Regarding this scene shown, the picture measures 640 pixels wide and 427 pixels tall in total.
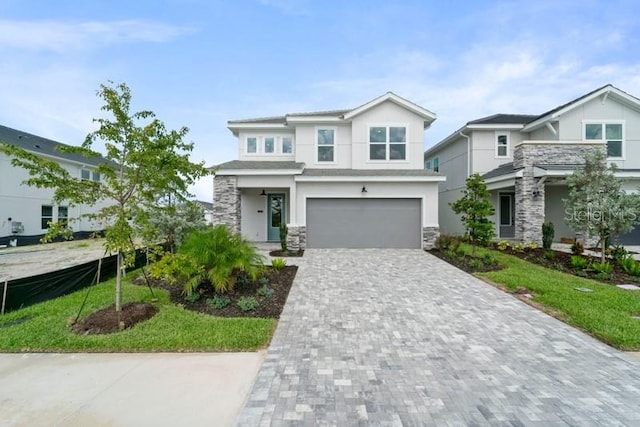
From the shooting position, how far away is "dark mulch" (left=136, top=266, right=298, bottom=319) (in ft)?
18.6

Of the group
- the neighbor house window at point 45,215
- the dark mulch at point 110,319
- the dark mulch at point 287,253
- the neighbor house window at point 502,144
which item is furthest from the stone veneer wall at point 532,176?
the neighbor house window at point 45,215

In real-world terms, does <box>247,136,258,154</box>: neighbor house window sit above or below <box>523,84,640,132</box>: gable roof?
below

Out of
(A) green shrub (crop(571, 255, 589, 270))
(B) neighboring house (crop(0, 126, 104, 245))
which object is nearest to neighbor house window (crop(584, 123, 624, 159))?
(A) green shrub (crop(571, 255, 589, 270))

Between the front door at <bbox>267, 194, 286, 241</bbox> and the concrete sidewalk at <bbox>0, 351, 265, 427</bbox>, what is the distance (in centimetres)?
1175

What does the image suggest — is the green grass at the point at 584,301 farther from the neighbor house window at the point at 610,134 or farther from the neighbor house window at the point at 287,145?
the neighbor house window at the point at 287,145

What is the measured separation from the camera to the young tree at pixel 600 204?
8.76 meters

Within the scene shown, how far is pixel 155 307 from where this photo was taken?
5863mm

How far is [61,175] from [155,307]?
9.55 feet

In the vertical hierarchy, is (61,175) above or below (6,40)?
below

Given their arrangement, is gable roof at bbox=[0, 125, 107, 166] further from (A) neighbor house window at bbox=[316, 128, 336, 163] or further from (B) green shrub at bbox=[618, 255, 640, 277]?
(B) green shrub at bbox=[618, 255, 640, 277]

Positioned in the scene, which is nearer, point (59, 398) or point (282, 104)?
point (59, 398)

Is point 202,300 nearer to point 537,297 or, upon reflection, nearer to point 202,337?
point 202,337

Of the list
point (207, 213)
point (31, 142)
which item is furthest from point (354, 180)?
point (31, 142)

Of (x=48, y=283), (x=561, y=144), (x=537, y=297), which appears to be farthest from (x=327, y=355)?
(x=561, y=144)
